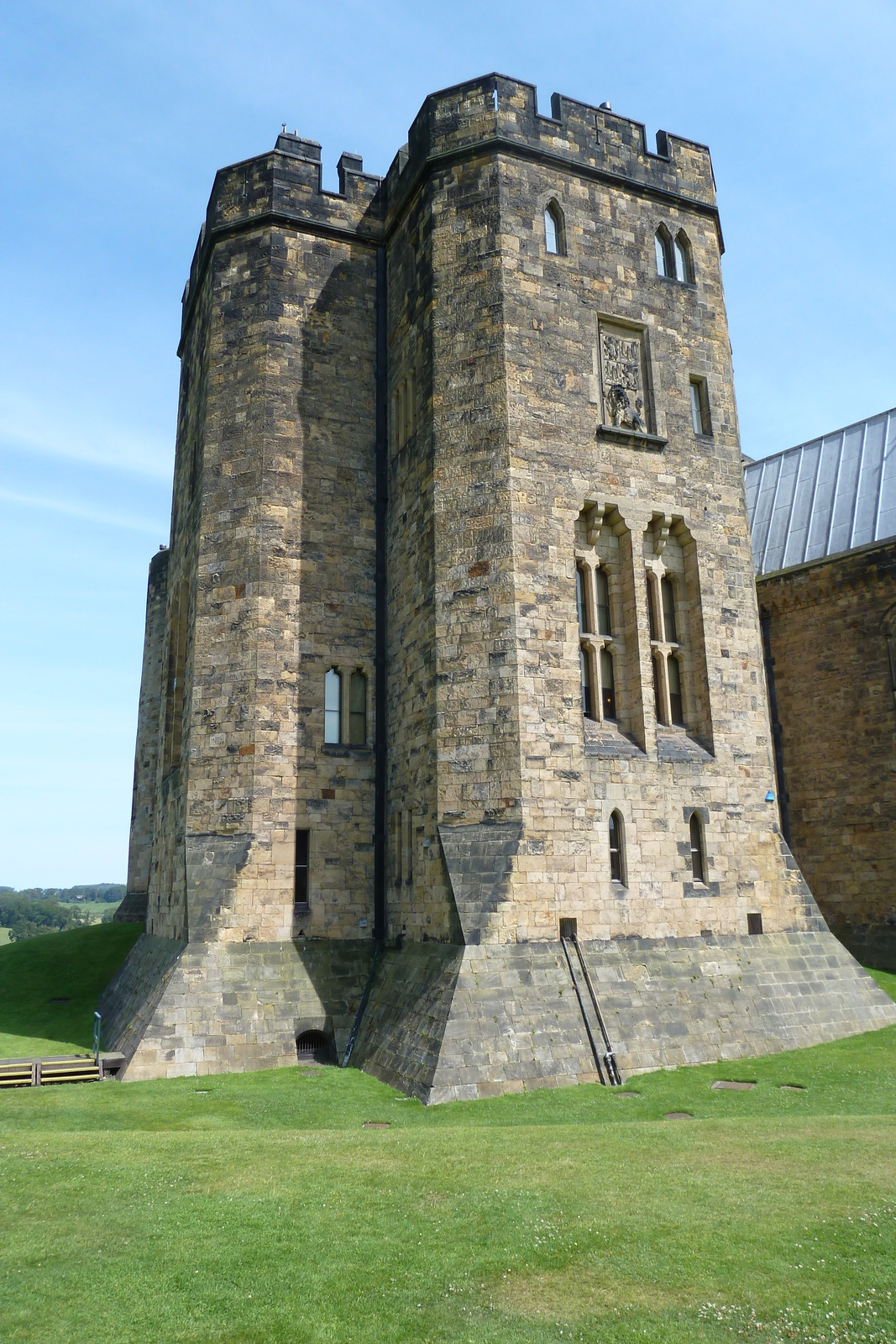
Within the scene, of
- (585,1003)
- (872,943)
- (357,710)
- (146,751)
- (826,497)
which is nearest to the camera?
(585,1003)

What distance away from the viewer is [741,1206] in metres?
8.59

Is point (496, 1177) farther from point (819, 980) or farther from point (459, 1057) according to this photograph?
point (819, 980)

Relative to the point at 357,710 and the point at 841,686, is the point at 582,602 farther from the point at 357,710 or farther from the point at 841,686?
the point at 841,686

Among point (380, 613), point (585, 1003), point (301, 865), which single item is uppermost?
point (380, 613)

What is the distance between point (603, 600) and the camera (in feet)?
66.6

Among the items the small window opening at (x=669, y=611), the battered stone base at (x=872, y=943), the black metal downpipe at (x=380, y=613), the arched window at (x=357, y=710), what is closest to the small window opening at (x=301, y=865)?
the black metal downpipe at (x=380, y=613)

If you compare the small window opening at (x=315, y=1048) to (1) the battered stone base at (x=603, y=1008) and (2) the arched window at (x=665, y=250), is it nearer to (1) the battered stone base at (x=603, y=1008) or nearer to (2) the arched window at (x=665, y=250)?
(1) the battered stone base at (x=603, y=1008)

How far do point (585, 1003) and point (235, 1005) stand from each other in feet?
22.2

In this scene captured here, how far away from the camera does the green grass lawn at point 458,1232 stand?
22.7 ft

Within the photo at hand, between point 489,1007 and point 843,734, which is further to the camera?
point 843,734

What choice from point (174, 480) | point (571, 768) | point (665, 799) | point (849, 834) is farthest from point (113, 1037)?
point (849, 834)

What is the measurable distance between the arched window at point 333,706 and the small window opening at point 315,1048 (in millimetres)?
6165

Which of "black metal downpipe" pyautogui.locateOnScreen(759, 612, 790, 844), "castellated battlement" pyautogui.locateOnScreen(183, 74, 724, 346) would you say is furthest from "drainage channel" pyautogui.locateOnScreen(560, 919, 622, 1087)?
"castellated battlement" pyautogui.locateOnScreen(183, 74, 724, 346)

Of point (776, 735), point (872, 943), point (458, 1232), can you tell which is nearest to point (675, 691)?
point (776, 735)
